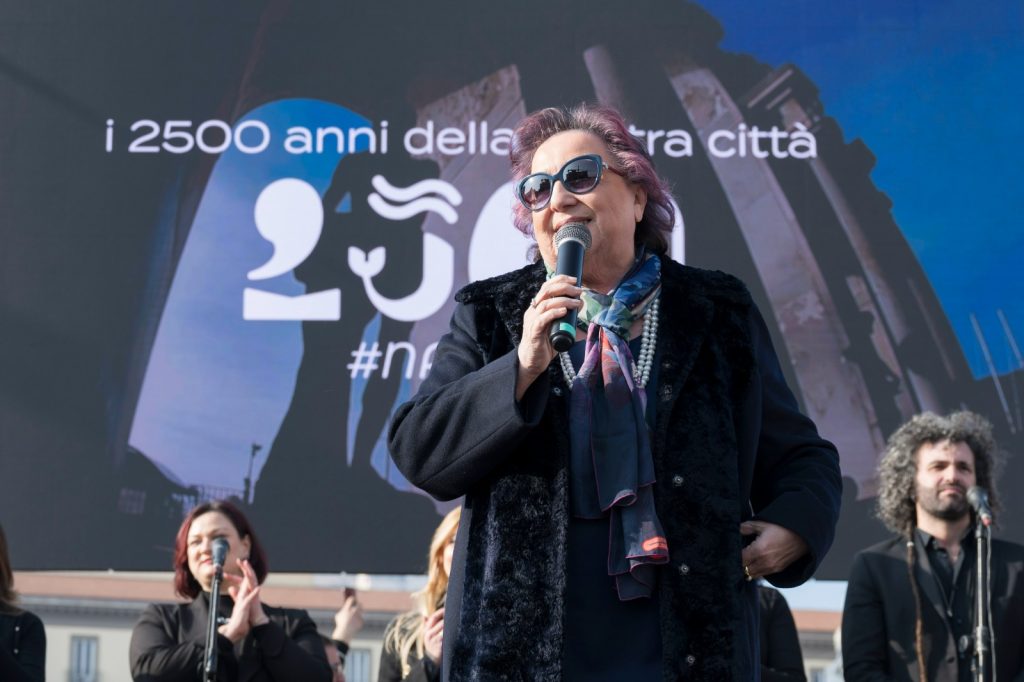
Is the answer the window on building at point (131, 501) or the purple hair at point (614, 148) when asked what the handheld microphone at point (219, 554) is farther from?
the purple hair at point (614, 148)

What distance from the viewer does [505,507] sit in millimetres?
1936

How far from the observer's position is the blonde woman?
14.6 ft

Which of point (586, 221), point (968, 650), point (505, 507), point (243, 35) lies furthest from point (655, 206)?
point (243, 35)

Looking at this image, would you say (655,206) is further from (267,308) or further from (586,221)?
(267,308)

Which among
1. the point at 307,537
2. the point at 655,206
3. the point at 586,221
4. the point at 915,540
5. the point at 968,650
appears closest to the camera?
the point at 586,221

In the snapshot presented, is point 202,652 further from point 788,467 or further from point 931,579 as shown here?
point 788,467

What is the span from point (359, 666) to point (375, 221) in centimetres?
214

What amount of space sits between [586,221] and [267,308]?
3.43m

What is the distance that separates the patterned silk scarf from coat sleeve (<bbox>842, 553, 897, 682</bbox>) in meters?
2.80

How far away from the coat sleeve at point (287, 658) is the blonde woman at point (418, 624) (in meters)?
0.22

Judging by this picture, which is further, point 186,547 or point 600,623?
point 186,547

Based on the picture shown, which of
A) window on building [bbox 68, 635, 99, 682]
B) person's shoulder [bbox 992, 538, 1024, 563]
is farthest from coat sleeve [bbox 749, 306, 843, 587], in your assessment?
window on building [bbox 68, 635, 99, 682]

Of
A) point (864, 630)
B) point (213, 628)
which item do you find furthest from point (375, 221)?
point (864, 630)

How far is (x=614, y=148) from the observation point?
2.18 meters
